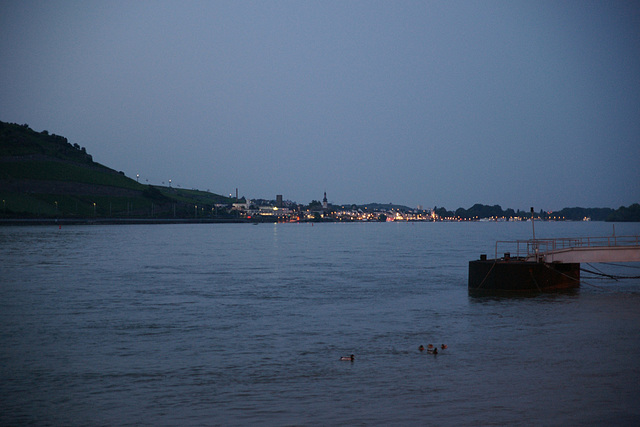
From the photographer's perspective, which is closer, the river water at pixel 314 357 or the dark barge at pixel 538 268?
the river water at pixel 314 357

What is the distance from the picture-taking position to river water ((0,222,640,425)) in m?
18.1

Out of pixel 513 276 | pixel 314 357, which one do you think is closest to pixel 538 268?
pixel 513 276

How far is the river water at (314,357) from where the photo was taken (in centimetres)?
1812

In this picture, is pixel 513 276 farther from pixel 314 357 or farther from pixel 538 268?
pixel 314 357

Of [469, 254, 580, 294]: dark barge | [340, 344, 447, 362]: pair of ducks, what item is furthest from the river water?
Result: [469, 254, 580, 294]: dark barge

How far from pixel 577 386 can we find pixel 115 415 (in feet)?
48.4

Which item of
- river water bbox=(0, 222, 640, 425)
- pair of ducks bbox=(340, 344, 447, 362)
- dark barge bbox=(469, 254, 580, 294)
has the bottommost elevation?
river water bbox=(0, 222, 640, 425)

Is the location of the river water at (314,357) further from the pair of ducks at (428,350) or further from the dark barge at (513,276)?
the dark barge at (513,276)

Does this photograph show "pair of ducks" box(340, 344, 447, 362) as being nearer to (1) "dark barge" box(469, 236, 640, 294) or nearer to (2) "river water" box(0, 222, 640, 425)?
(2) "river water" box(0, 222, 640, 425)

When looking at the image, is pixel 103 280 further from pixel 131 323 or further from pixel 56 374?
pixel 56 374

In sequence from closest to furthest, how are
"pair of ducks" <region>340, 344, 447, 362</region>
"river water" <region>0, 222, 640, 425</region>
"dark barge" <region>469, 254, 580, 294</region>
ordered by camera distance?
1. "river water" <region>0, 222, 640, 425</region>
2. "pair of ducks" <region>340, 344, 447, 362</region>
3. "dark barge" <region>469, 254, 580, 294</region>

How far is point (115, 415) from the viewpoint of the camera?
58.2ft

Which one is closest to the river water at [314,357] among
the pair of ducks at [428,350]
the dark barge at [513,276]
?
the pair of ducks at [428,350]

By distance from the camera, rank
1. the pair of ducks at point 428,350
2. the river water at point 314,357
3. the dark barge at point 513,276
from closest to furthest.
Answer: the river water at point 314,357 < the pair of ducks at point 428,350 < the dark barge at point 513,276
